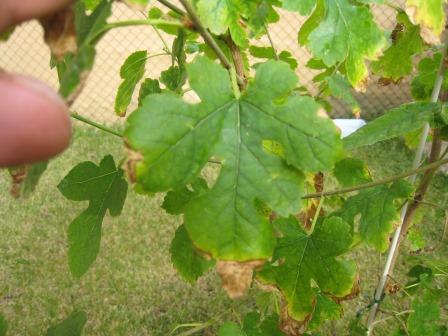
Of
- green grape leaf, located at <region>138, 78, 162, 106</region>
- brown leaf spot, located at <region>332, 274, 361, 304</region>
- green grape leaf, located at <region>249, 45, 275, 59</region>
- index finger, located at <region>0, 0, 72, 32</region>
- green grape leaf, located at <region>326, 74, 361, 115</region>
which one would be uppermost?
index finger, located at <region>0, 0, 72, 32</region>

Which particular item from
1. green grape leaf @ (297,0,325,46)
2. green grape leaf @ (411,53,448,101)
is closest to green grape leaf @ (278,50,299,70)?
green grape leaf @ (297,0,325,46)

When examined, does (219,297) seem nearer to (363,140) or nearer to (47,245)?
(47,245)

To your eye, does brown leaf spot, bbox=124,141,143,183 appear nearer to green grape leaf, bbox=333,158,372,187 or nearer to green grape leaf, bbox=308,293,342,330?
green grape leaf, bbox=308,293,342,330

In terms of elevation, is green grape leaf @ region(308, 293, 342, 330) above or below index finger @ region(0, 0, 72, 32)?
below

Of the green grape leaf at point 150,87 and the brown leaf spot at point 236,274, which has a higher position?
the brown leaf spot at point 236,274

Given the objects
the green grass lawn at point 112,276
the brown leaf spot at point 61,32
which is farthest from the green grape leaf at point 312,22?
the green grass lawn at point 112,276

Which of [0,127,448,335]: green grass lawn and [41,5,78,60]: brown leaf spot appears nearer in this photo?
[41,5,78,60]: brown leaf spot

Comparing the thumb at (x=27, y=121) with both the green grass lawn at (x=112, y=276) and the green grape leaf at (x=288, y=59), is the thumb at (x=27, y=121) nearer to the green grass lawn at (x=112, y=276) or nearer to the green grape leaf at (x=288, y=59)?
the green grape leaf at (x=288, y=59)

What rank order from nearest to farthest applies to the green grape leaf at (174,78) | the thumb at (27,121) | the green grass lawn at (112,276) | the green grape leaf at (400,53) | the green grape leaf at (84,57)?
the thumb at (27,121)
the green grape leaf at (84,57)
the green grape leaf at (174,78)
the green grape leaf at (400,53)
the green grass lawn at (112,276)
